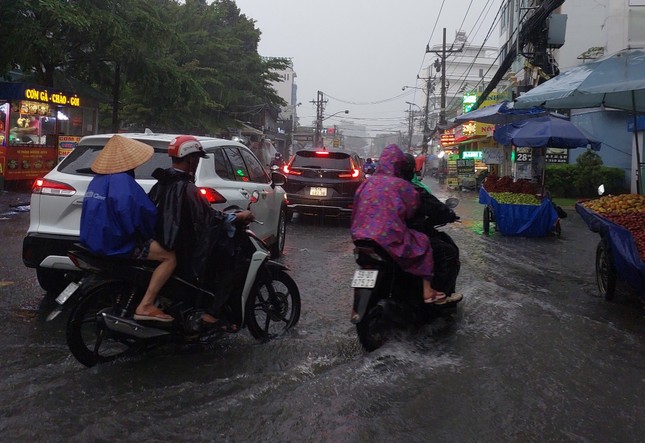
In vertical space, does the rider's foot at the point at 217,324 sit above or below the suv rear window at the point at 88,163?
below

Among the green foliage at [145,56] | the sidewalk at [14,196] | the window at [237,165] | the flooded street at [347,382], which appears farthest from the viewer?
the green foliage at [145,56]

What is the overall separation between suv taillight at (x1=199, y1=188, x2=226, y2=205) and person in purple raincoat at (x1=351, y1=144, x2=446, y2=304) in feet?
5.62

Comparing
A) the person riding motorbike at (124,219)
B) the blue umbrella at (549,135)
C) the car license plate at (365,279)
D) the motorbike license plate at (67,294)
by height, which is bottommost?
the motorbike license plate at (67,294)

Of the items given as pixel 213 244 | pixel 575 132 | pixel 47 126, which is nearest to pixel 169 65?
pixel 47 126

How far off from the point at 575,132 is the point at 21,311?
10.3 metres

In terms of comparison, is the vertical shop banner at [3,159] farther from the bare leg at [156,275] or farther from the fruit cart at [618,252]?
the fruit cart at [618,252]

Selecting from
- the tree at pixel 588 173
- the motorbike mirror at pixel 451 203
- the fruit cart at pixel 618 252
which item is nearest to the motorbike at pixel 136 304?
the motorbike mirror at pixel 451 203

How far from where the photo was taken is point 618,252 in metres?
5.77

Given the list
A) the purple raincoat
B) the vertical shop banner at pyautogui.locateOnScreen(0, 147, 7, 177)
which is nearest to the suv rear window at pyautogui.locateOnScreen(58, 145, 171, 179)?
the purple raincoat

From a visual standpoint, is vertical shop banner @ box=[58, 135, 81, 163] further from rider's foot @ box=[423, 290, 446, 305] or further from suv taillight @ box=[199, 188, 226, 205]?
rider's foot @ box=[423, 290, 446, 305]

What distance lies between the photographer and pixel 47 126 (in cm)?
1831

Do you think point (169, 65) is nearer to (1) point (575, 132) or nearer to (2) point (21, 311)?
(1) point (575, 132)

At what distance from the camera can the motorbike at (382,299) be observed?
4.43 metres

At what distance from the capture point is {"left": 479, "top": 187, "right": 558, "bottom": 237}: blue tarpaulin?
466 inches
